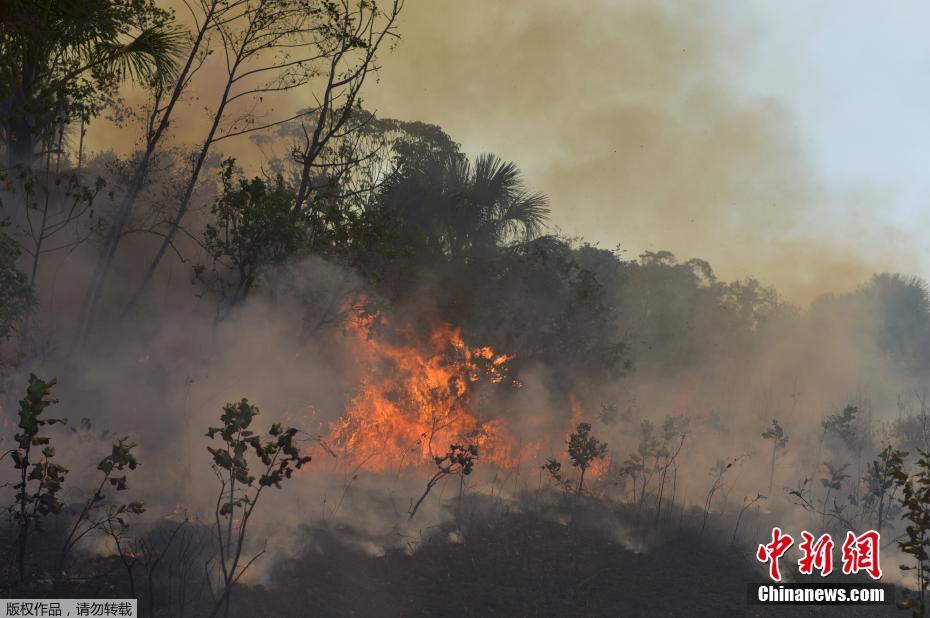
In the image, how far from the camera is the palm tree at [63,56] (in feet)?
32.0

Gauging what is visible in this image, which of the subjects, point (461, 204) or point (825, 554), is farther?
point (461, 204)

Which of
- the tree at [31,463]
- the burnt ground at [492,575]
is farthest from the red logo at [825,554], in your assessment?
the tree at [31,463]

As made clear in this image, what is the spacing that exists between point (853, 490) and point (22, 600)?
1463cm

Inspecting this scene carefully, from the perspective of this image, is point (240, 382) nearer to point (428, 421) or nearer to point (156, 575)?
point (428, 421)

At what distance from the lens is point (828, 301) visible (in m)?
44.8

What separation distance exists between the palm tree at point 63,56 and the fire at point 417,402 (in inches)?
218

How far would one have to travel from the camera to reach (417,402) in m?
16.1

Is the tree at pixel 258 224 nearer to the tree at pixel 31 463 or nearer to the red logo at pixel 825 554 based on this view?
the tree at pixel 31 463

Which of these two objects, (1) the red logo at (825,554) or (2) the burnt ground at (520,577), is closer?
(2) the burnt ground at (520,577)

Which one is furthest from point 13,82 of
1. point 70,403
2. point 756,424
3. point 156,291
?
point 756,424

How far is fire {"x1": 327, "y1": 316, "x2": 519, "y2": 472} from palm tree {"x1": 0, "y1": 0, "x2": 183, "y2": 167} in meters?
5.53

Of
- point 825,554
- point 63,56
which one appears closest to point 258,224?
point 63,56

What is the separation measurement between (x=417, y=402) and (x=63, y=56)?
28.3 ft

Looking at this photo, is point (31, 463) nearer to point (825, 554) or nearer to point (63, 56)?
point (63, 56)
